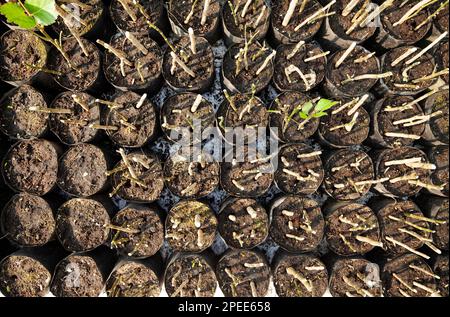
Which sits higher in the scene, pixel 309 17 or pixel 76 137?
pixel 309 17

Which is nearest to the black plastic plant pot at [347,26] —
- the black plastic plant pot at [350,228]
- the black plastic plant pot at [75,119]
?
the black plastic plant pot at [350,228]

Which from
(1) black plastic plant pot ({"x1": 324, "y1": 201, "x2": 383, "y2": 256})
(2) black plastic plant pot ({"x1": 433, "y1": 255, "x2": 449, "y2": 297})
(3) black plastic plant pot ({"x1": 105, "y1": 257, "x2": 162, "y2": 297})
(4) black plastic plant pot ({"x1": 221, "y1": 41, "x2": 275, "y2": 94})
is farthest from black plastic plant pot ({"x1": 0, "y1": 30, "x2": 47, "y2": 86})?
(2) black plastic plant pot ({"x1": 433, "y1": 255, "x2": 449, "y2": 297})

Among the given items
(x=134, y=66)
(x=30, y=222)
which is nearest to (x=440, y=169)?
(x=134, y=66)

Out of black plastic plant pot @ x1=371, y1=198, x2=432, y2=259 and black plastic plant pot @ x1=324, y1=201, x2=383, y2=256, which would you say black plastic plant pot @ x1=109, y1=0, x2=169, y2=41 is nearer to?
black plastic plant pot @ x1=324, y1=201, x2=383, y2=256

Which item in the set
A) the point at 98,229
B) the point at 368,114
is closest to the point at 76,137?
the point at 98,229
